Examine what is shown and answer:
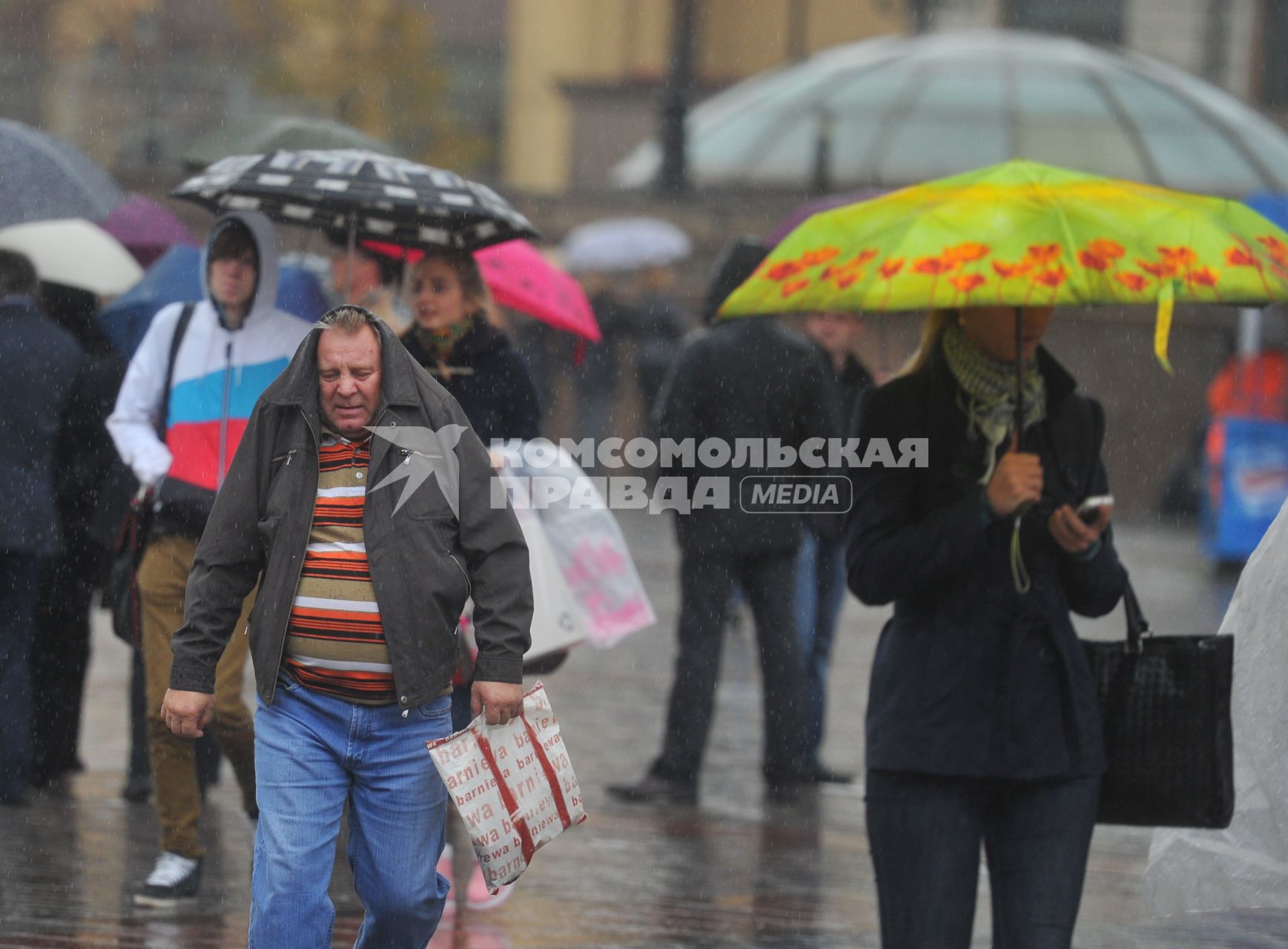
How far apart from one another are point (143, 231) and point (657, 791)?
345 cm

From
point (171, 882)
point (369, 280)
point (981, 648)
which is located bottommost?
point (171, 882)

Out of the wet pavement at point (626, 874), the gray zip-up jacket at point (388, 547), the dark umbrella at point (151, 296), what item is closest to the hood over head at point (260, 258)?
the dark umbrella at point (151, 296)

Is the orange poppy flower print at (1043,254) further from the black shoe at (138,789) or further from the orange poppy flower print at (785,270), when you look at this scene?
the black shoe at (138,789)

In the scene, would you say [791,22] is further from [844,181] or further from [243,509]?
[243,509]

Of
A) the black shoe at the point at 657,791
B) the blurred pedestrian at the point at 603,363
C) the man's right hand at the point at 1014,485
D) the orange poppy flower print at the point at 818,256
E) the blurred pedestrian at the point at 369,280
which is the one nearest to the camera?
the man's right hand at the point at 1014,485

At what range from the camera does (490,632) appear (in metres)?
4.18

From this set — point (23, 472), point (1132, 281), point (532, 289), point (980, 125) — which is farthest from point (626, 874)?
point (980, 125)

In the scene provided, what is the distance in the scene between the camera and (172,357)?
5.96 metres

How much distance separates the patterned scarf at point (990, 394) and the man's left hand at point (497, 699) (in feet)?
3.71

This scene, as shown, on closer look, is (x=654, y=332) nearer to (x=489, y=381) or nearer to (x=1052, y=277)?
(x=489, y=381)

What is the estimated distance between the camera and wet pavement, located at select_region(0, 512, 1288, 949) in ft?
18.5

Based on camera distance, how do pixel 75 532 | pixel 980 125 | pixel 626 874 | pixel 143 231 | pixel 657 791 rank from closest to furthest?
pixel 626 874 < pixel 75 532 < pixel 657 791 < pixel 143 231 < pixel 980 125

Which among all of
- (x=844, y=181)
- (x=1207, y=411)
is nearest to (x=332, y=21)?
(x=844, y=181)

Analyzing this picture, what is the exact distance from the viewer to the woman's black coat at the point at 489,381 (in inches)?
241
